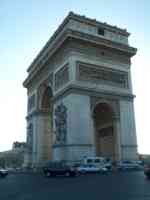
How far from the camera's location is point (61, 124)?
3062 cm

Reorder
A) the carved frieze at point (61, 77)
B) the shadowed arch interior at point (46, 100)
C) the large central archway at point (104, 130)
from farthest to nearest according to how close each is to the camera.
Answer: the shadowed arch interior at point (46, 100) → the large central archway at point (104, 130) → the carved frieze at point (61, 77)

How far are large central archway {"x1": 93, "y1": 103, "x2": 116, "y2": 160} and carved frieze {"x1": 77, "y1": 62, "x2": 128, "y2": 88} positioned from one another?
322cm

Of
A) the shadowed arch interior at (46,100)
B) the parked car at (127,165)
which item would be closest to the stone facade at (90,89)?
the parked car at (127,165)

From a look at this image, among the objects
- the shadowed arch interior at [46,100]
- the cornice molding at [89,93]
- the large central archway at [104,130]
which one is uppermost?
the shadowed arch interior at [46,100]

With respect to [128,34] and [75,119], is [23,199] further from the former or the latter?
[128,34]

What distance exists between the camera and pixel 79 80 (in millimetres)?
30766

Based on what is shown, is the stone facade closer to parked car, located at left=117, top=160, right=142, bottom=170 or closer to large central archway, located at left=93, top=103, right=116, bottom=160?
large central archway, located at left=93, top=103, right=116, bottom=160

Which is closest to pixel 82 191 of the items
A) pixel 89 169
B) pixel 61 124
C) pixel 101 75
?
pixel 89 169

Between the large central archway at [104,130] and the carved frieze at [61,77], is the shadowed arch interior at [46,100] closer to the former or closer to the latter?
the carved frieze at [61,77]

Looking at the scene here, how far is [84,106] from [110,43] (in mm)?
9805

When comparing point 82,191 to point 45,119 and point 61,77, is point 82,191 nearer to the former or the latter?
point 61,77

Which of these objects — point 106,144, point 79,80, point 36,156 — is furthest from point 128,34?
point 36,156

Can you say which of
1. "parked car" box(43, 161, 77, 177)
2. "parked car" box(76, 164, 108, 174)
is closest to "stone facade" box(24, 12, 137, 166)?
"parked car" box(76, 164, 108, 174)

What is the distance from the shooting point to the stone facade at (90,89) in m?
29.5
